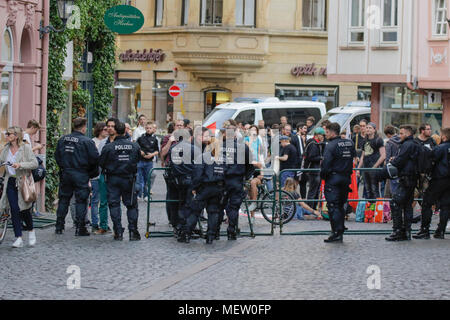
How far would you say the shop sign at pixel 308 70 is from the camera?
43125 mm

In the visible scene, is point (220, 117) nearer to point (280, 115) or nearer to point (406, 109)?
point (280, 115)

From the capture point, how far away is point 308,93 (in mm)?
43406

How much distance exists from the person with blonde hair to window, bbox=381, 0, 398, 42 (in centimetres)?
2055

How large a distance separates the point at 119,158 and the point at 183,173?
101 centimetres

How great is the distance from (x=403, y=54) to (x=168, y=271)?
21.4 meters

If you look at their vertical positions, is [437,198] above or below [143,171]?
below

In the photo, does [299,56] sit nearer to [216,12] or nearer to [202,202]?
[216,12]

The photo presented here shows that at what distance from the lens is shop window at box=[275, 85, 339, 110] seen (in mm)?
43281

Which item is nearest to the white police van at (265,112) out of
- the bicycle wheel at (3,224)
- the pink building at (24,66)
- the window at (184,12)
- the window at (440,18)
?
the window at (440,18)

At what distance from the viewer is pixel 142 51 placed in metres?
44.3

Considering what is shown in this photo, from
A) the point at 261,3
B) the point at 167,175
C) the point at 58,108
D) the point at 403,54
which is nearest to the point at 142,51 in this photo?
the point at 261,3

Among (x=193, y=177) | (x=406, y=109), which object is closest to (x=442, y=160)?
(x=193, y=177)

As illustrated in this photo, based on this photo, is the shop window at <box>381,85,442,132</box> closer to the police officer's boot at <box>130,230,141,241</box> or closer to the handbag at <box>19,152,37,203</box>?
the police officer's boot at <box>130,230,141,241</box>

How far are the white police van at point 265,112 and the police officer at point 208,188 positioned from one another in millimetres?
15621
